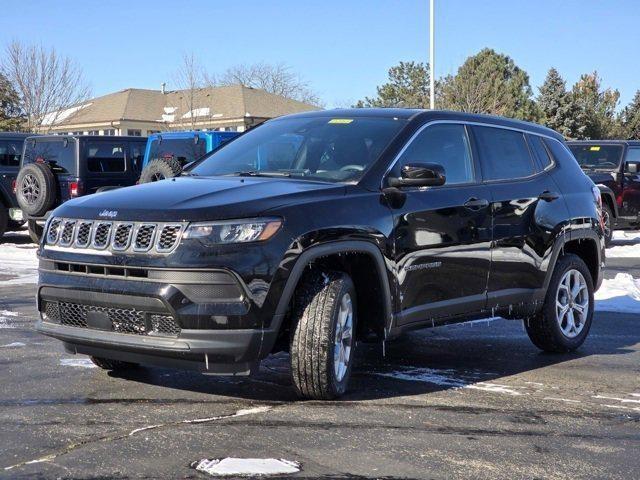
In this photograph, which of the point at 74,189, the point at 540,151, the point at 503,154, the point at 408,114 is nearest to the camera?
the point at 408,114

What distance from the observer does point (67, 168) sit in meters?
15.5

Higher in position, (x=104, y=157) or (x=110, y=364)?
(x=104, y=157)

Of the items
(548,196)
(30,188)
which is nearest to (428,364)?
(548,196)

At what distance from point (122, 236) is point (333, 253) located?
1155 millimetres

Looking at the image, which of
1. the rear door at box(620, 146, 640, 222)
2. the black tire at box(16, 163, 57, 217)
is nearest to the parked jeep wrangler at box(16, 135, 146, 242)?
the black tire at box(16, 163, 57, 217)

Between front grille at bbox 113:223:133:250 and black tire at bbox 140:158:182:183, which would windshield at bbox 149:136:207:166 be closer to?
black tire at bbox 140:158:182:183

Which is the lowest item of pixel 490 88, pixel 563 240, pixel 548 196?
pixel 563 240

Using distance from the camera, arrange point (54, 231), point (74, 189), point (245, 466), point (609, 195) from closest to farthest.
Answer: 1. point (245, 466)
2. point (54, 231)
3. point (74, 189)
4. point (609, 195)

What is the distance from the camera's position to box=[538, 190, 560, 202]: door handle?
282 inches

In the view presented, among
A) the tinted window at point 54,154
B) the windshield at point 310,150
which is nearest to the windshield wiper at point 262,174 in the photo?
the windshield at point 310,150

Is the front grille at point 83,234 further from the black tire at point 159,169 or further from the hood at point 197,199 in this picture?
the black tire at point 159,169

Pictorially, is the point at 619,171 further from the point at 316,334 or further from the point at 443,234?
the point at 316,334

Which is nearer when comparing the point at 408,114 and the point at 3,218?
the point at 408,114

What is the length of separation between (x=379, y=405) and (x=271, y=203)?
52.5 inches
